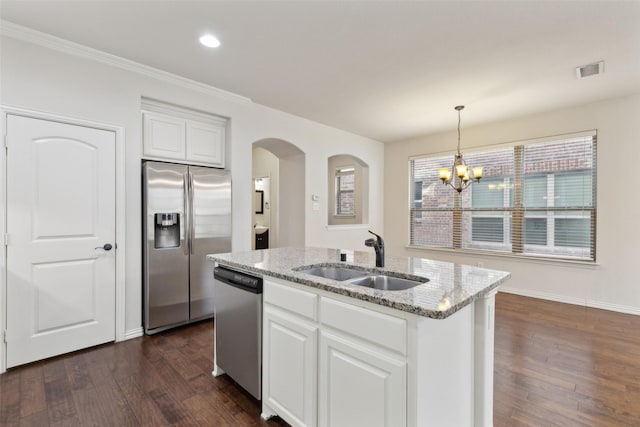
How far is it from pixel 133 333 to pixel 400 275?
9.17ft

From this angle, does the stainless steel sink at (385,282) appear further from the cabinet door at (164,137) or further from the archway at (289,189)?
the archway at (289,189)

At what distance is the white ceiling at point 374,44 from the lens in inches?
89.4

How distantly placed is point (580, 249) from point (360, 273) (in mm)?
4079

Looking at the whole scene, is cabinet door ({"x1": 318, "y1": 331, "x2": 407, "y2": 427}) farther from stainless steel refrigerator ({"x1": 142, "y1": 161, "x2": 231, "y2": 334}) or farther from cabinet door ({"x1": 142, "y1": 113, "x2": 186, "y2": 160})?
cabinet door ({"x1": 142, "y1": 113, "x2": 186, "y2": 160})

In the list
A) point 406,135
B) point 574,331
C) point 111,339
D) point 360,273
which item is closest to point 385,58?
point 360,273

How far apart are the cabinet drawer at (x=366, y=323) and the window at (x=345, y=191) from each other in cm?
610

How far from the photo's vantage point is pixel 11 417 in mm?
1918

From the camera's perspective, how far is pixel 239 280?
6.91ft

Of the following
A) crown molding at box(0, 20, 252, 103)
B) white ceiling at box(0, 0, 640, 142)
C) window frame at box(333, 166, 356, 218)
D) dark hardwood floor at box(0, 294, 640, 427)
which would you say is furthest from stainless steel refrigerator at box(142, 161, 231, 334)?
window frame at box(333, 166, 356, 218)

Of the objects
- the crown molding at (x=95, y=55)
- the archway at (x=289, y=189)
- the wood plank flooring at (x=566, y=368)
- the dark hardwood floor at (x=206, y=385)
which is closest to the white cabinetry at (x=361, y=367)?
the dark hardwood floor at (x=206, y=385)

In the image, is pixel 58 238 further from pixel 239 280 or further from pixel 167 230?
pixel 239 280

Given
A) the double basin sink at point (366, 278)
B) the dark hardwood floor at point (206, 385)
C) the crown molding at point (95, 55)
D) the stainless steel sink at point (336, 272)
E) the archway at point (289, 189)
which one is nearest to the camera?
the double basin sink at point (366, 278)

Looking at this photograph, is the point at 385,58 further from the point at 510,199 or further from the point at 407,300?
the point at 510,199

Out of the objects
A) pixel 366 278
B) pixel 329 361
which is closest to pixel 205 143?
pixel 366 278
